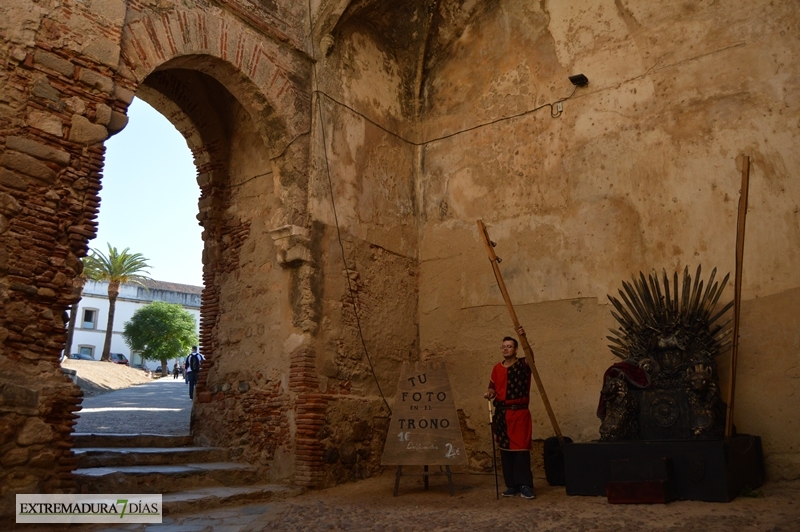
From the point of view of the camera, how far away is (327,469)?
21.7 feet

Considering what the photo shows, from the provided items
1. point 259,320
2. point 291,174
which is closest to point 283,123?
Answer: point 291,174

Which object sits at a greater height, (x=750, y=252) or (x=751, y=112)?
(x=751, y=112)

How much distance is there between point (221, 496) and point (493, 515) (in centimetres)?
226

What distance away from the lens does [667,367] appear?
590 cm

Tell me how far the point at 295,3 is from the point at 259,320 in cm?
367

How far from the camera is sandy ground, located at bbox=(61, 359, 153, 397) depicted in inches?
760

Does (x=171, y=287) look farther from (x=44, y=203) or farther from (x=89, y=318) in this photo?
(x=44, y=203)

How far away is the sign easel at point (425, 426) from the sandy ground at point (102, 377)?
14.3 m

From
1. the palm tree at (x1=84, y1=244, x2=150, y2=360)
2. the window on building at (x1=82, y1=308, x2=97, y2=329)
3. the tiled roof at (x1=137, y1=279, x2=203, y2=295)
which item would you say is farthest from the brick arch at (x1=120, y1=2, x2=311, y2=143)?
the tiled roof at (x1=137, y1=279, x2=203, y2=295)

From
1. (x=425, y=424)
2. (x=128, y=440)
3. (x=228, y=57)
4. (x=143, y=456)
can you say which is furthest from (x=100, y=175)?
(x=425, y=424)

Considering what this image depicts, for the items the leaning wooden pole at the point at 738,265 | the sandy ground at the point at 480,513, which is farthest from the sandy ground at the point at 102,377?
the leaning wooden pole at the point at 738,265

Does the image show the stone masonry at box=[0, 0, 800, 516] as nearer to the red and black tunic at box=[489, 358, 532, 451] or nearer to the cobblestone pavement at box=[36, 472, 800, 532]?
the cobblestone pavement at box=[36, 472, 800, 532]

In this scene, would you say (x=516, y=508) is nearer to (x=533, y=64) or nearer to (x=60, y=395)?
(x=60, y=395)

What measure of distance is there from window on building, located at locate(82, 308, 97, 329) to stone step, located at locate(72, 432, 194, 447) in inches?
1558
